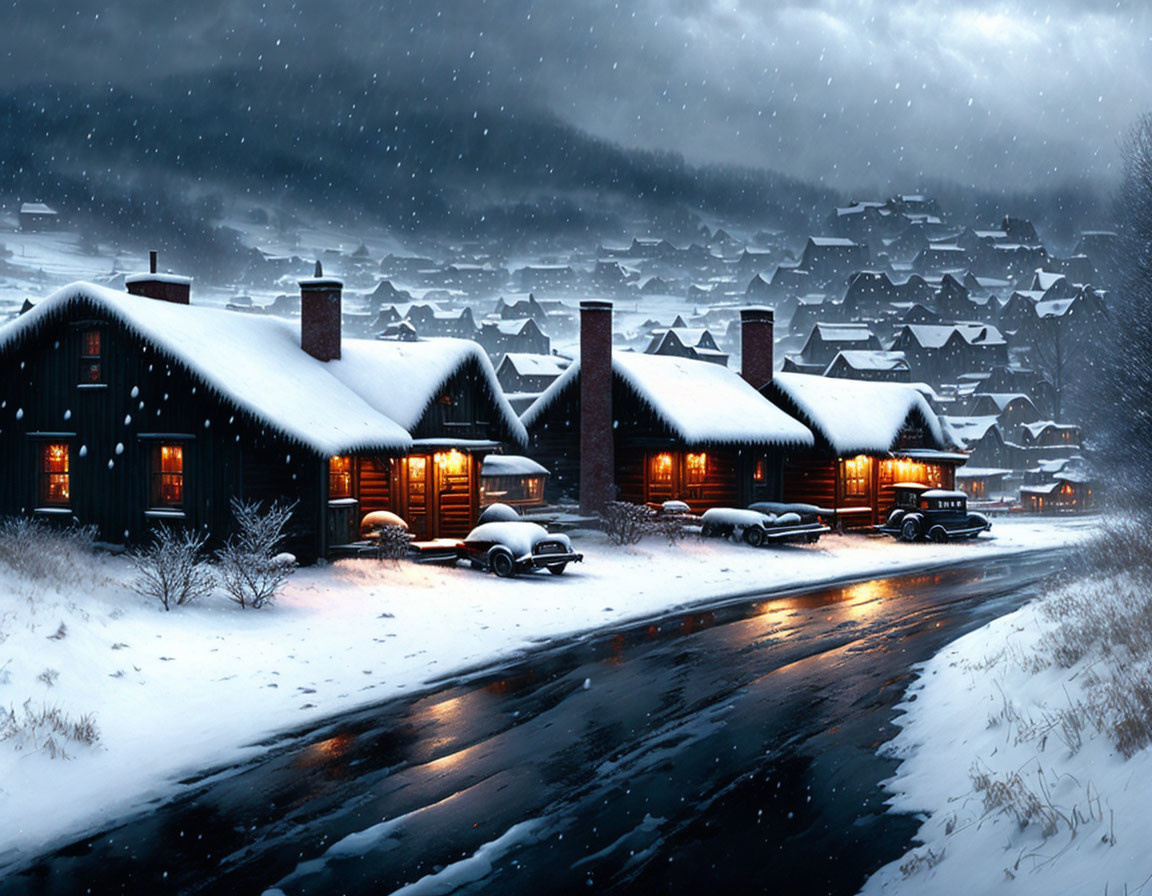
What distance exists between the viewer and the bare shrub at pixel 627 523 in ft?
98.8

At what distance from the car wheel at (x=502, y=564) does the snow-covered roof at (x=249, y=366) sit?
3.83 m

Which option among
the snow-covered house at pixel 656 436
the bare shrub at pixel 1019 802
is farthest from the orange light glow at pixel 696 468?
the bare shrub at pixel 1019 802

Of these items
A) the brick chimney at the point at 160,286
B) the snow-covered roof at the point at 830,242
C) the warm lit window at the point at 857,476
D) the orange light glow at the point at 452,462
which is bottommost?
the warm lit window at the point at 857,476

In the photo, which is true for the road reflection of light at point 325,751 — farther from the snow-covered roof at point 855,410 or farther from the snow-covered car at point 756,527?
the snow-covered roof at point 855,410

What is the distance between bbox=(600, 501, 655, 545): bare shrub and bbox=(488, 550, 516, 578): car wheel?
6672 millimetres

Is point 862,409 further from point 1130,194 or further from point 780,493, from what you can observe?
point 1130,194

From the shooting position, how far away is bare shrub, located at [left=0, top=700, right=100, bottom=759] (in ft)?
32.6

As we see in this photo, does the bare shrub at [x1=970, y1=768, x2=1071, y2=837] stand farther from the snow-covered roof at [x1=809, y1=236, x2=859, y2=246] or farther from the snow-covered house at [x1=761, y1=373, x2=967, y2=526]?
the snow-covered roof at [x1=809, y1=236, x2=859, y2=246]

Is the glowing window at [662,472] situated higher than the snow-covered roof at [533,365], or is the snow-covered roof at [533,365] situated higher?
the snow-covered roof at [533,365]

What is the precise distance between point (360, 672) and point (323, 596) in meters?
5.49

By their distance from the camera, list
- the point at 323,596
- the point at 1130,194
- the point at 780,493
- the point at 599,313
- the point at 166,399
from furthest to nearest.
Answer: the point at 780,493, the point at 599,313, the point at 166,399, the point at 1130,194, the point at 323,596

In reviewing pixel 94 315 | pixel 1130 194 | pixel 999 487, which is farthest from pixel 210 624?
pixel 999 487

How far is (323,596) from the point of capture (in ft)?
63.5

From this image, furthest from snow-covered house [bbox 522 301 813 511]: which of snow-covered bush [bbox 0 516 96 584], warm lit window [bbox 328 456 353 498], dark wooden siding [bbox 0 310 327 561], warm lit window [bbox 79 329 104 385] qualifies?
snow-covered bush [bbox 0 516 96 584]
